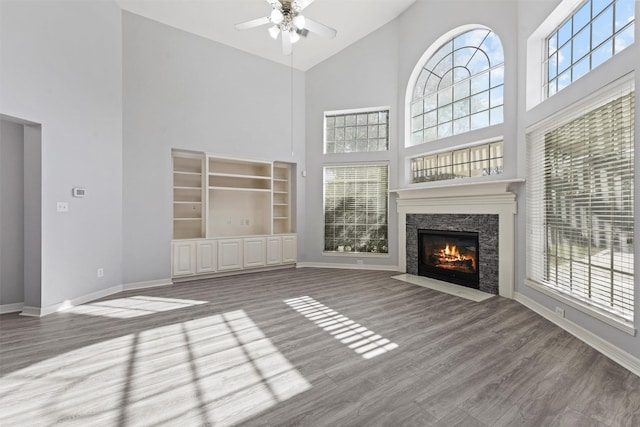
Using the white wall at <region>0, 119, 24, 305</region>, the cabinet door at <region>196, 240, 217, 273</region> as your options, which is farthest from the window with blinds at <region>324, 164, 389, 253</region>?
the white wall at <region>0, 119, 24, 305</region>

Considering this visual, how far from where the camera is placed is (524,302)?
3.81 metres

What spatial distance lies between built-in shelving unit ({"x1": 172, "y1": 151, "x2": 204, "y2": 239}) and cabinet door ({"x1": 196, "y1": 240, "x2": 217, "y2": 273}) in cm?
27

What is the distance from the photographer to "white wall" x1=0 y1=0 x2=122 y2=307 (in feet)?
10.6

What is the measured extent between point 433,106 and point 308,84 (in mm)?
2868

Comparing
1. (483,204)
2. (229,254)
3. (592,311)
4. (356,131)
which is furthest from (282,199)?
(592,311)

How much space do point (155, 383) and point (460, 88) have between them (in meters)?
5.81

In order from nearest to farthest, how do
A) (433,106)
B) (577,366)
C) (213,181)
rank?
(577,366)
(433,106)
(213,181)

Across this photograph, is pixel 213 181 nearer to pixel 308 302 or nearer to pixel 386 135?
pixel 308 302

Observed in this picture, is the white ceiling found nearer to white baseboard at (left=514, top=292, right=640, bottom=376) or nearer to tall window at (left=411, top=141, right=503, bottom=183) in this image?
tall window at (left=411, top=141, right=503, bottom=183)

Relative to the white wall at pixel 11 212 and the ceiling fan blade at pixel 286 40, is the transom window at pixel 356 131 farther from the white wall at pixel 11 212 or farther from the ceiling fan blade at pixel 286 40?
the white wall at pixel 11 212

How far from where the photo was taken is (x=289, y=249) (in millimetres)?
6320

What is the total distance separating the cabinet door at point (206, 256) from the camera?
5242 mm

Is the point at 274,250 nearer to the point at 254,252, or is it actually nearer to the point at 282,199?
the point at 254,252

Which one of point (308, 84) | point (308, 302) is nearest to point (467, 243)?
point (308, 302)
